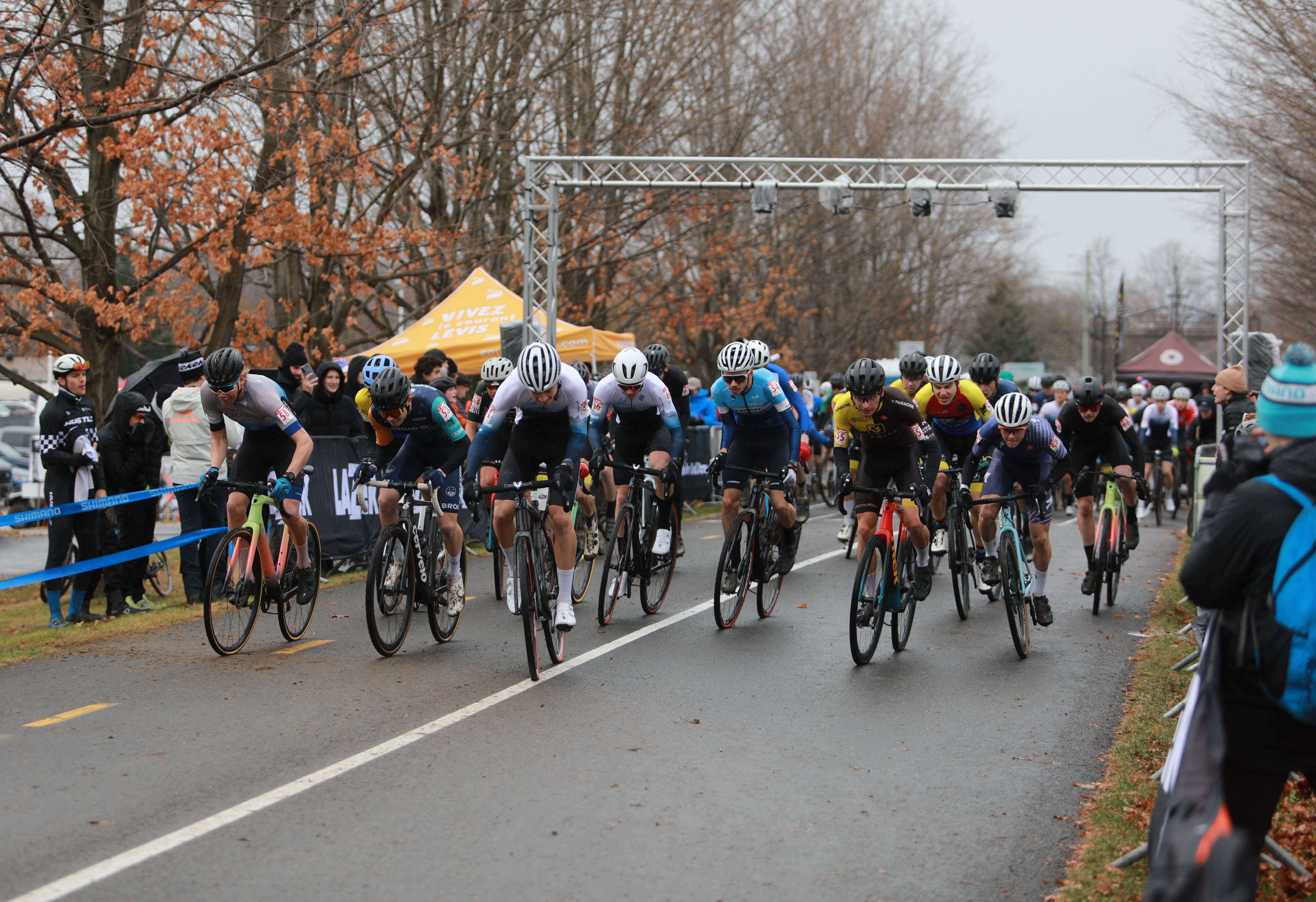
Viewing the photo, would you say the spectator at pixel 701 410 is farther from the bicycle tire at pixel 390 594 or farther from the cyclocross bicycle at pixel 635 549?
the bicycle tire at pixel 390 594

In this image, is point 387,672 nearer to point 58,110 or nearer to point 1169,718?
point 1169,718

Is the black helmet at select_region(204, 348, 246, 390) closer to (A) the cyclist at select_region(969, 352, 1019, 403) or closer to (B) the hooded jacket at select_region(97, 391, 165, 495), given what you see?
(B) the hooded jacket at select_region(97, 391, 165, 495)

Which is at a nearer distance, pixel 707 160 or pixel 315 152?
pixel 315 152

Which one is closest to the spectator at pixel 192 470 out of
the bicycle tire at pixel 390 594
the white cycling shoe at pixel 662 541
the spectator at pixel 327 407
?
the spectator at pixel 327 407

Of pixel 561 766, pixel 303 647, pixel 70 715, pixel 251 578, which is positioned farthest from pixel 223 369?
pixel 561 766

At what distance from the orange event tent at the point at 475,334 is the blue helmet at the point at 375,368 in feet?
26.2

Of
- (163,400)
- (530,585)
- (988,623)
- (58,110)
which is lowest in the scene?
(988,623)

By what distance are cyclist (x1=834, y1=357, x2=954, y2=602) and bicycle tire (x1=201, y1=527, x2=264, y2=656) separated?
4083mm

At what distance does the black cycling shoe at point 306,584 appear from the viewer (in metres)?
8.98

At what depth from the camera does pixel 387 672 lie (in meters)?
7.89

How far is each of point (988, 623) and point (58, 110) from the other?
9417 mm

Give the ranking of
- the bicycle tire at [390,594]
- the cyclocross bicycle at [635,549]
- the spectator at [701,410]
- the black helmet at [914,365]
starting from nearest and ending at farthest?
the bicycle tire at [390,594], the cyclocross bicycle at [635,549], the black helmet at [914,365], the spectator at [701,410]

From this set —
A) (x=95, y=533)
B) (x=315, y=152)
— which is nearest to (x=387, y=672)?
(x=95, y=533)

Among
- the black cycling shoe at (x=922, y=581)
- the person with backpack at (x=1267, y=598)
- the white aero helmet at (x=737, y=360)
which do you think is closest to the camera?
the person with backpack at (x=1267, y=598)
